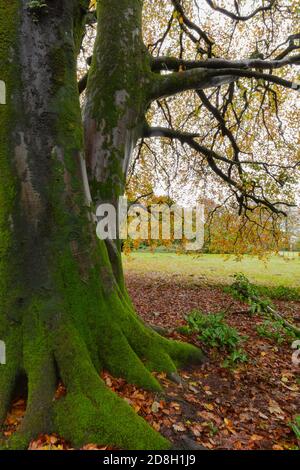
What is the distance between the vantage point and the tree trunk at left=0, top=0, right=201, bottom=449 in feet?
8.68

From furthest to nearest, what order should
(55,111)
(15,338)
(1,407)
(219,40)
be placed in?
(219,40) < (55,111) < (15,338) < (1,407)

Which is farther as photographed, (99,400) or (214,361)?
(214,361)

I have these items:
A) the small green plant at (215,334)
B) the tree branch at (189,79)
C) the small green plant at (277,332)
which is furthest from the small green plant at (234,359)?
the tree branch at (189,79)

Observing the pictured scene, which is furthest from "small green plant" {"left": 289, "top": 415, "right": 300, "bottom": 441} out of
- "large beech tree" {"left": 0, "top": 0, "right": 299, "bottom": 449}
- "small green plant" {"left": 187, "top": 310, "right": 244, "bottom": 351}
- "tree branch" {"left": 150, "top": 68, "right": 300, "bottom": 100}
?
"tree branch" {"left": 150, "top": 68, "right": 300, "bottom": 100}

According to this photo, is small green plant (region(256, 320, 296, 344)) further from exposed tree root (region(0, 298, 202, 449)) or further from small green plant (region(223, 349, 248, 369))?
exposed tree root (region(0, 298, 202, 449))

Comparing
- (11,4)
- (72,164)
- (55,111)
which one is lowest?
(72,164)

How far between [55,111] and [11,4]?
116 cm

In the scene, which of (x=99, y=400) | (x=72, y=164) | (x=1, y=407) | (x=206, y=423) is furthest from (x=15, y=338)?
(x=206, y=423)

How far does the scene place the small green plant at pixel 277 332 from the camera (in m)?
6.27

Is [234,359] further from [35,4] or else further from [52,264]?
[35,4]

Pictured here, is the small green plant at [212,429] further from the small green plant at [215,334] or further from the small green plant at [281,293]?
the small green plant at [281,293]

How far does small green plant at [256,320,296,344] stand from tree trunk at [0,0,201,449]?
3918 mm

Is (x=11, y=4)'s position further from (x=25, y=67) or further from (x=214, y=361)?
(x=214, y=361)
